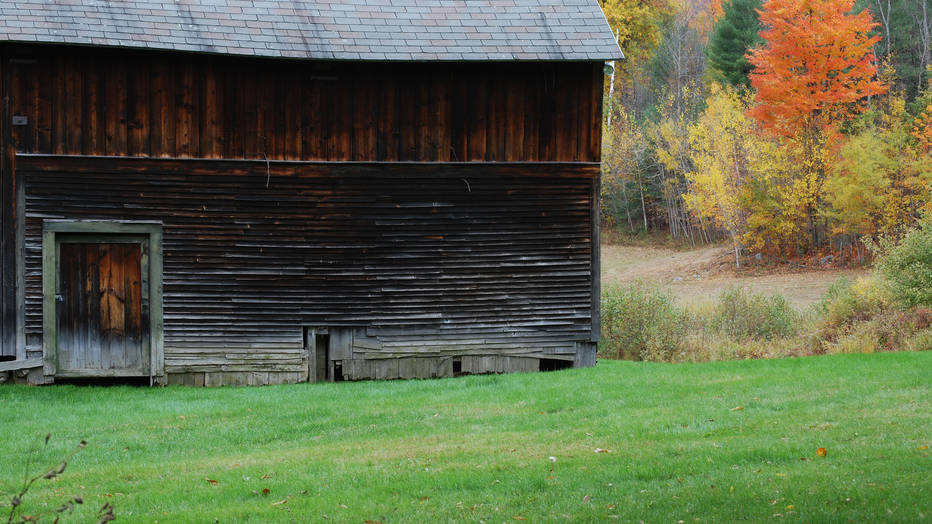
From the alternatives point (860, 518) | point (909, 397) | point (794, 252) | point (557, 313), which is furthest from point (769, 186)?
point (860, 518)

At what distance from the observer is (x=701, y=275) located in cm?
4116

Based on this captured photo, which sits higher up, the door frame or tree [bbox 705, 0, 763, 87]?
tree [bbox 705, 0, 763, 87]

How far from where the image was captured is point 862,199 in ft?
118

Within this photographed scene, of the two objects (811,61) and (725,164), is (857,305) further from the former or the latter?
(725,164)

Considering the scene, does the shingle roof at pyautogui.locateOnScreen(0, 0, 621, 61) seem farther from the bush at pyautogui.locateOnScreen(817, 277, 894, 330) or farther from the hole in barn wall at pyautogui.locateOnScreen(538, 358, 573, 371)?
the bush at pyautogui.locateOnScreen(817, 277, 894, 330)

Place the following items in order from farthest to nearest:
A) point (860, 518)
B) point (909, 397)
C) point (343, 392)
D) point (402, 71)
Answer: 1. point (402, 71)
2. point (343, 392)
3. point (909, 397)
4. point (860, 518)

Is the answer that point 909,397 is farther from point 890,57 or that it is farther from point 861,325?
point 890,57

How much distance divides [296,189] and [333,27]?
2.68 m

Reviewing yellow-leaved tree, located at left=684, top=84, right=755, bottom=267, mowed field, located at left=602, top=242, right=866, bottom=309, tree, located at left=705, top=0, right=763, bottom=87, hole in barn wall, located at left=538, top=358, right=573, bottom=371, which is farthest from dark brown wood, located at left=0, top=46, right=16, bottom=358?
tree, located at left=705, top=0, right=763, bottom=87

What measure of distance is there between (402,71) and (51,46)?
5340mm

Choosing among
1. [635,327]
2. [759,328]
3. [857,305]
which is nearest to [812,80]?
[857,305]

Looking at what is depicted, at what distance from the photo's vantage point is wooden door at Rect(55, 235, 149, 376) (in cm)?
1420

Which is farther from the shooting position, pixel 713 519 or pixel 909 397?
pixel 909 397

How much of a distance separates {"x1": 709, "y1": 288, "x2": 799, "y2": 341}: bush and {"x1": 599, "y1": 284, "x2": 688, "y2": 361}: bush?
5.89 feet
